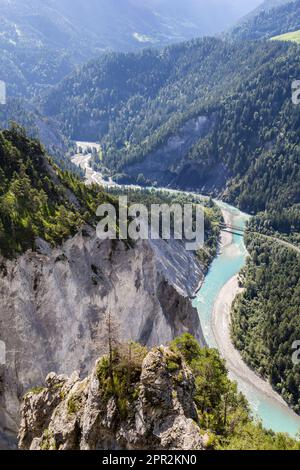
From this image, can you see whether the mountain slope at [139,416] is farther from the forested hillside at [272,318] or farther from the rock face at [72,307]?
the forested hillside at [272,318]

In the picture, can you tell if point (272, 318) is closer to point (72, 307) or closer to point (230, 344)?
point (230, 344)

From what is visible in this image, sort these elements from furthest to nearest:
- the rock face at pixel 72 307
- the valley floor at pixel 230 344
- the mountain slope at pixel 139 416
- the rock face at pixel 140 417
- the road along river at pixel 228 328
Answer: the valley floor at pixel 230 344 → the road along river at pixel 228 328 → the rock face at pixel 72 307 → the mountain slope at pixel 139 416 → the rock face at pixel 140 417

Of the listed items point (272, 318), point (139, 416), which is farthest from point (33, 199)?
point (272, 318)

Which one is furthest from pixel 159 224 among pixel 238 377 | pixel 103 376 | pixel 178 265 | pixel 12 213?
pixel 103 376

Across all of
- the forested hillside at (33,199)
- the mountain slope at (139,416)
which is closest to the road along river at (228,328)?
the forested hillside at (33,199)

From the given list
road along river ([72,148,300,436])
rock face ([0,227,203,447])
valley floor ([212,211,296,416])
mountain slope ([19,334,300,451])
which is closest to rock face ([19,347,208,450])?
mountain slope ([19,334,300,451])
